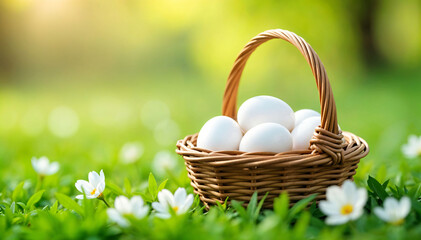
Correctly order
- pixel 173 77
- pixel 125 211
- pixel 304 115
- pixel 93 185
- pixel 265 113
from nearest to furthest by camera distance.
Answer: pixel 125 211 < pixel 93 185 < pixel 265 113 < pixel 304 115 < pixel 173 77

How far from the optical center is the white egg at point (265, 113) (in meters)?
1.78

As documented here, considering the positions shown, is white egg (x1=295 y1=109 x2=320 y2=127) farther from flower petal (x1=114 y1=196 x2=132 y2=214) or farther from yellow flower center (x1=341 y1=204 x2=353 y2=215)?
flower petal (x1=114 y1=196 x2=132 y2=214)

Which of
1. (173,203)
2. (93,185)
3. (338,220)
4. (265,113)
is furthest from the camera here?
(265,113)

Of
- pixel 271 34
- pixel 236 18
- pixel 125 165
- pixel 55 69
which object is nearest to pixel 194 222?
pixel 271 34

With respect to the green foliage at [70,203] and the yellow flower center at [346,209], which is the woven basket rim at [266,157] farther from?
the green foliage at [70,203]

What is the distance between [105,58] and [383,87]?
9.07m

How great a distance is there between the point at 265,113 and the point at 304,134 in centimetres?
19

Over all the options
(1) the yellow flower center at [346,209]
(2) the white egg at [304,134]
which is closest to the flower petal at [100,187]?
(2) the white egg at [304,134]

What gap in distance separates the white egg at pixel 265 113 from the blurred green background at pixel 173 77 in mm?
682

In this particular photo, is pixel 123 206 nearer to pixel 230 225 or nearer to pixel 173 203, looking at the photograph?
pixel 173 203

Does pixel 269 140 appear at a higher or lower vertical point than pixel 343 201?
higher

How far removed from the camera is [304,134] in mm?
1692

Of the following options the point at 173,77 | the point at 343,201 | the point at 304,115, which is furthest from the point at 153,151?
the point at 173,77

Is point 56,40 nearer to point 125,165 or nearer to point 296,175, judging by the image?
point 125,165
